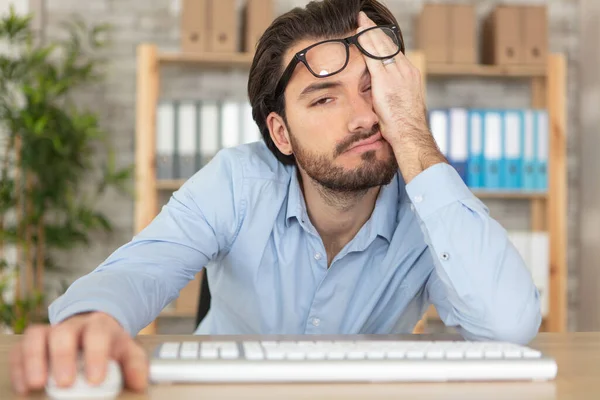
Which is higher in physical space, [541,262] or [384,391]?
[384,391]

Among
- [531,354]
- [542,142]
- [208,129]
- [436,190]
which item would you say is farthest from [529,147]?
[531,354]

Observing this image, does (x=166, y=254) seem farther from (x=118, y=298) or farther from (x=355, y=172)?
(x=355, y=172)

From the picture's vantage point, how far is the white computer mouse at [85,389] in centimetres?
65

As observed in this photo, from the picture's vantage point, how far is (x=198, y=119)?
3.05 metres

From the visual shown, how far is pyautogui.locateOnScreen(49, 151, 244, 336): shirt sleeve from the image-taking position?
3.15 ft

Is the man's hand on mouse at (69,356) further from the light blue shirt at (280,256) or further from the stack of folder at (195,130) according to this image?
the stack of folder at (195,130)

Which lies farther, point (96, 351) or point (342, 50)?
point (342, 50)

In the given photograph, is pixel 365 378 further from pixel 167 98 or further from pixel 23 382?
pixel 167 98

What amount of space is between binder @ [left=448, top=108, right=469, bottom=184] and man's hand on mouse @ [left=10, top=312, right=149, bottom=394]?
252cm

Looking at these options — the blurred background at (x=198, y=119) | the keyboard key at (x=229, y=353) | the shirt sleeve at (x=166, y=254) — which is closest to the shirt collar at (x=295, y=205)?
the shirt sleeve at (x=166, y=254)

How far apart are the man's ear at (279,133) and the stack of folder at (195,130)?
135 cm

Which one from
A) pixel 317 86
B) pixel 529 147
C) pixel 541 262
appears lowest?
pixel 541 262

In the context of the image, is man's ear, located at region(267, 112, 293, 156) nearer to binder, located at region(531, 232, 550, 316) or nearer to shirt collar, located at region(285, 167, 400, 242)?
shirt collar, located at region(285, 167, 400, 242)

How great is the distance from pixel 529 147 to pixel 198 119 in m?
1.46
